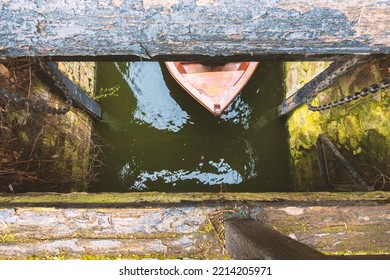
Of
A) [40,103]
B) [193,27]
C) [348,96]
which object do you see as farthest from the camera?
[40,103]

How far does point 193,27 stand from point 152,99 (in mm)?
3084

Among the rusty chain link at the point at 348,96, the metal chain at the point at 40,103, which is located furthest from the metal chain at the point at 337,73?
the metal chain at the point at 40,103

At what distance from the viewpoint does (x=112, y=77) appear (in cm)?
419

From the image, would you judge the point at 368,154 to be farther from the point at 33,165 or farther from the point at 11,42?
the point at 33,165

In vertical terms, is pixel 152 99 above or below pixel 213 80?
below

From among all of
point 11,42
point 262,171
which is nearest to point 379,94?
point 262,171

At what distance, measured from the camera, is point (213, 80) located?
12.7ft

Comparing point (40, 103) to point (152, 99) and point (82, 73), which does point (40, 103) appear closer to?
point (82, 73)

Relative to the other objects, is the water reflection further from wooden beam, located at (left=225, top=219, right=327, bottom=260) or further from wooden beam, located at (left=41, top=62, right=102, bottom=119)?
wooden beam, located at (left=225, top=219, right=327, bottom=260)

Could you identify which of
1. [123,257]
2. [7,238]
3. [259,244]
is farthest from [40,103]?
[259,244]

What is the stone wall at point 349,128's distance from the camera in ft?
8.26

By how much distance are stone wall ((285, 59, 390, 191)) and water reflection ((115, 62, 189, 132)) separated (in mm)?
1478

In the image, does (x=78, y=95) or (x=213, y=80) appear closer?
(x=78, y=95)

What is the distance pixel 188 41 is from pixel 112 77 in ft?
10.6
